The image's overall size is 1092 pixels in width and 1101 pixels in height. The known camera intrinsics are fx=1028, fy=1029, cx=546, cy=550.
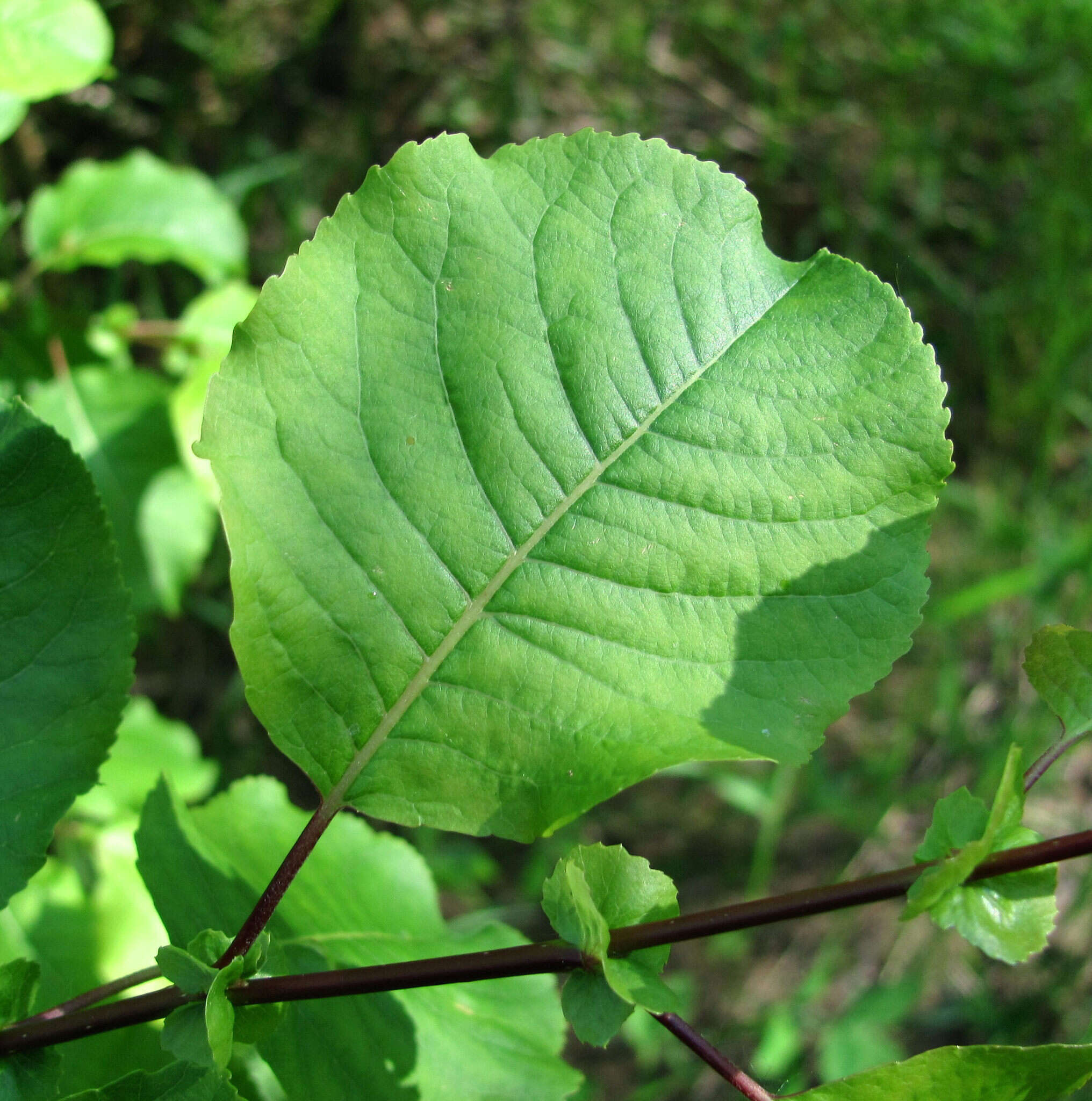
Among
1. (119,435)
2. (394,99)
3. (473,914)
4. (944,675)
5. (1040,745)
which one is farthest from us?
(394,99)

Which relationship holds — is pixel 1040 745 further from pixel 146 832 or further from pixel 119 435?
pixel 146 832

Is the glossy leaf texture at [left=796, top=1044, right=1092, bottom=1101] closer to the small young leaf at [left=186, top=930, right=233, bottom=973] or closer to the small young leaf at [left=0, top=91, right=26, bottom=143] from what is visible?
the small young leaf at [left=186, top=930, right=233, bottom=973]

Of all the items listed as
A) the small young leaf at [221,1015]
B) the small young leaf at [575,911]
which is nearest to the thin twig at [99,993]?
the small young leaf at [221,1015]

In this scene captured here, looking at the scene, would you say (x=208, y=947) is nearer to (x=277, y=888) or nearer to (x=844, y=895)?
(x=277, y=888)

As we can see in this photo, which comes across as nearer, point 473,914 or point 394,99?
point 473,914

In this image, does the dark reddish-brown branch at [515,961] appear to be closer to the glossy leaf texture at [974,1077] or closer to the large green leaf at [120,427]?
the glossy leaf texture at [974,1077]

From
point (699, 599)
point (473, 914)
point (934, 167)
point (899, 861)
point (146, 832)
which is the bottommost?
point (899, 861)

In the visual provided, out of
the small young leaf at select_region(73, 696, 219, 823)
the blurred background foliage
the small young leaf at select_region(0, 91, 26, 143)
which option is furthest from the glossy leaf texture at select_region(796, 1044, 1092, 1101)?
the blurred background foliage

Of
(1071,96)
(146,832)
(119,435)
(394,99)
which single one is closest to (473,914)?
(119,435)
